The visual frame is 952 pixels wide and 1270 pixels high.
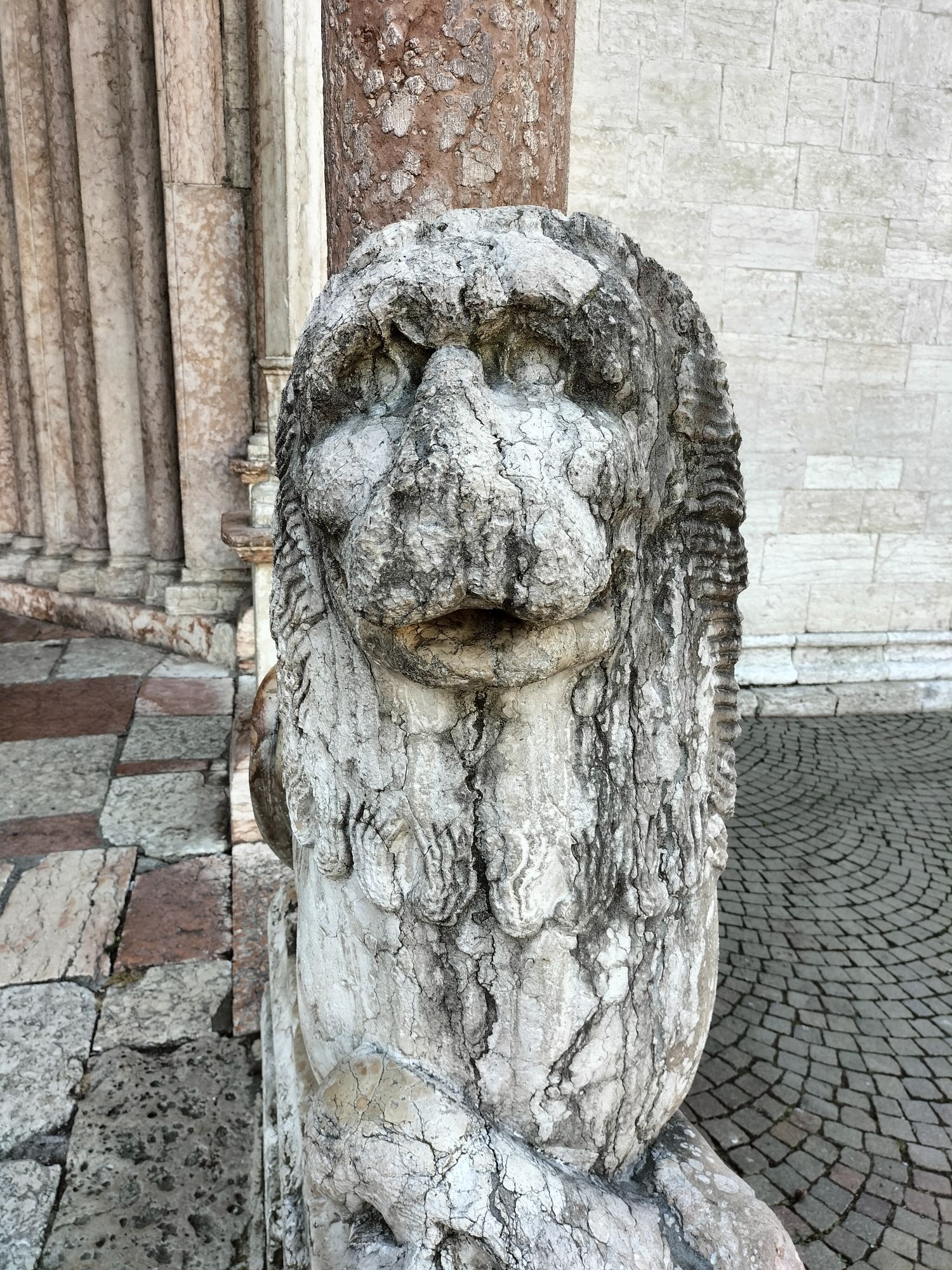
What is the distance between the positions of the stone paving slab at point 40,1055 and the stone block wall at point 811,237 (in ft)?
11.5

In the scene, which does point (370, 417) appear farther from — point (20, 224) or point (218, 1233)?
point (20, 224)

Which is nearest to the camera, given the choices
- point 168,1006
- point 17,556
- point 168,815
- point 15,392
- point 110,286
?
point 168,1006

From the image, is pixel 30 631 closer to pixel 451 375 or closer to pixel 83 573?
pixel 83 573

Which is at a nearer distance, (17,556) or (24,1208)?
(24,1208)

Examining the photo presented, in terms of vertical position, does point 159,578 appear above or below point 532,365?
below

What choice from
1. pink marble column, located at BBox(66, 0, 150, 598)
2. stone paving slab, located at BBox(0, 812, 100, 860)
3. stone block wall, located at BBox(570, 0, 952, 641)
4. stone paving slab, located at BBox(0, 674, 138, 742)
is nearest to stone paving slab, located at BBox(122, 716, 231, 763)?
stone paving slab, located at BBox(0, 674, 138, 742)

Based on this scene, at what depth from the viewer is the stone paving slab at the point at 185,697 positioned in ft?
13.2

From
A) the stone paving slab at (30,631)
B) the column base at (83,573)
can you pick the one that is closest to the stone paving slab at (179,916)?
the stone paving slab at (30,631)

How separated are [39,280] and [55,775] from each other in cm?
299

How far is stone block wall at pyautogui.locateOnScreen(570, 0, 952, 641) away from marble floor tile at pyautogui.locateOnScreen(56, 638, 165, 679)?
292 cm

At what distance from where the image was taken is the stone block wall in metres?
4.02

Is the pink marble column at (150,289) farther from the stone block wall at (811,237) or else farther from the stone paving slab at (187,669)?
the stone block wall at (811,237)

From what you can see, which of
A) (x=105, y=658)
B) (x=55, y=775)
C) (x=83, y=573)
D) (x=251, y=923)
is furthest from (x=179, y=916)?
(x=83, y=573)

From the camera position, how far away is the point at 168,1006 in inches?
86.5
